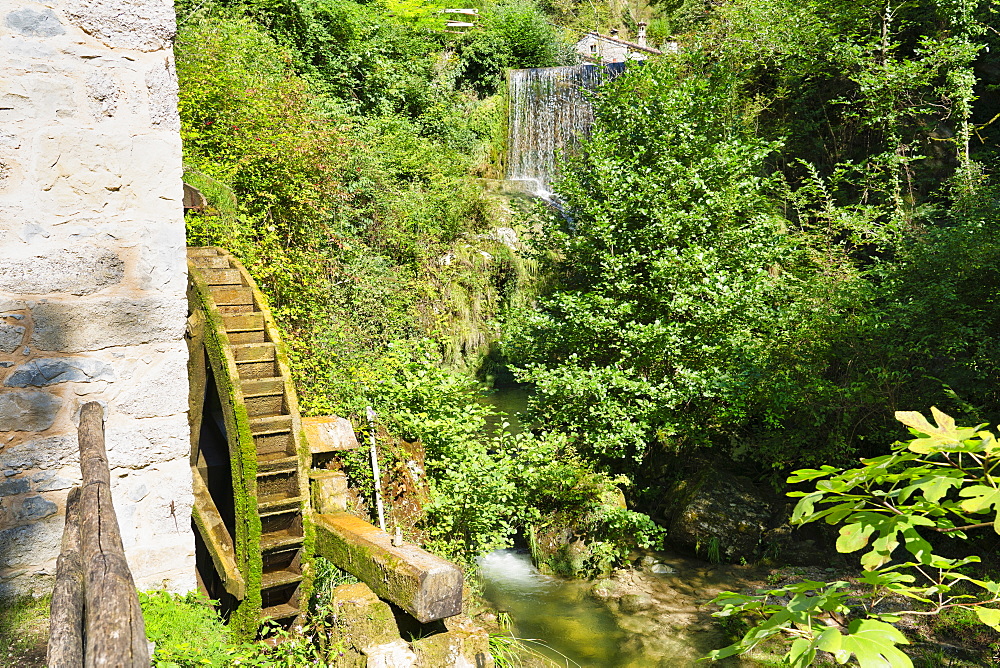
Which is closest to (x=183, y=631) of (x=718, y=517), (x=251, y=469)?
(x=251, y=469)

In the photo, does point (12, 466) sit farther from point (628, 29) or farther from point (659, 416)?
point (628, 29)

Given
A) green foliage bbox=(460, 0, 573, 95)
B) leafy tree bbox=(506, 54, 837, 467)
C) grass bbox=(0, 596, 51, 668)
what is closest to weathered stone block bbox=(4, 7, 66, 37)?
grass bbox=(0, 596, 51, 668)

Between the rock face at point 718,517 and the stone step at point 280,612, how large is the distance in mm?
4502

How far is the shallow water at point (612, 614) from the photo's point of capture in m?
5.91

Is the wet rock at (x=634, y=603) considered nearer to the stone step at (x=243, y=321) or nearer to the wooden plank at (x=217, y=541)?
the wooden plank at (x=217, y=541)

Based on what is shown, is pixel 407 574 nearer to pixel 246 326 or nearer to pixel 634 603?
pixel 246 326

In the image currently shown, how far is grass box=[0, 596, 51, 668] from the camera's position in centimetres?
198

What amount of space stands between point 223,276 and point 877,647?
17.6 feet

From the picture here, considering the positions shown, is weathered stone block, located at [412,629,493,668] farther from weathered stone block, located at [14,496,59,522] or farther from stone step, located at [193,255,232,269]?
stone step, located at [193,255,232,269]

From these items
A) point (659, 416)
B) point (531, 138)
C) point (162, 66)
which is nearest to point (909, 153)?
point (659, 416)

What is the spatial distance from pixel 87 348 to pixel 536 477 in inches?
188

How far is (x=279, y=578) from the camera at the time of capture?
4.46 m

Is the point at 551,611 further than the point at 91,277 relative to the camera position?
Yes

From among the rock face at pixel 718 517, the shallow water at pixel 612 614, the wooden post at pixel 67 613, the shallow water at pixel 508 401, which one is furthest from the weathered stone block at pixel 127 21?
the shallow water at pixel 508 401
